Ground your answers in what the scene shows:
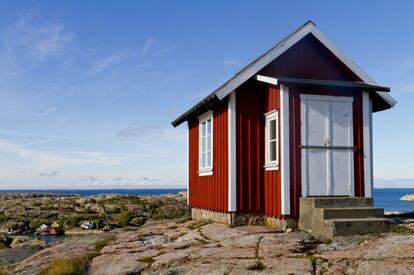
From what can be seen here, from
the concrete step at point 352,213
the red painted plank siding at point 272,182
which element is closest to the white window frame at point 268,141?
the red painted plank siding at point 272,182

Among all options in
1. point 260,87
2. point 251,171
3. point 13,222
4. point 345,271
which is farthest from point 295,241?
point 13,222

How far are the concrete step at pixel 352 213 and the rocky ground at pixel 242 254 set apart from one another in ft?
2.32

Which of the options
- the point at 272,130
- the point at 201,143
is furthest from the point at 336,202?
the point at 201,143

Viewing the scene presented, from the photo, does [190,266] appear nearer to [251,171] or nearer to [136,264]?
[136,264]

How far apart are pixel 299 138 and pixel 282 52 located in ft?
7.88

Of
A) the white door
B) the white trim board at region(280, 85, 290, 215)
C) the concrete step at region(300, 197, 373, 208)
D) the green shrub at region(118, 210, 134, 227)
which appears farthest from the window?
the green shrub at region(118, 210, 134, 227)

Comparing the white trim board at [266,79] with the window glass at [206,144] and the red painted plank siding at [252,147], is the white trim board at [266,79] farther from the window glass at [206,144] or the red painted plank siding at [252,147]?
the window glass at [206,144]

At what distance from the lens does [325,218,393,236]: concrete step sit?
987cm

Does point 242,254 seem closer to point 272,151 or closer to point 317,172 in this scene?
point 317,172

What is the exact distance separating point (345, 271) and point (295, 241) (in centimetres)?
220

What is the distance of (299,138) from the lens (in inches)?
460

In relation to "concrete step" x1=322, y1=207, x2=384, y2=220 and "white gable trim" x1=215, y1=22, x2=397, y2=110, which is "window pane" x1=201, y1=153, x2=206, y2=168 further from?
"concrete step" x1=322, y1=207, x2=384, y2=220

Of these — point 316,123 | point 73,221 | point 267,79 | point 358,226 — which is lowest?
point 73,221

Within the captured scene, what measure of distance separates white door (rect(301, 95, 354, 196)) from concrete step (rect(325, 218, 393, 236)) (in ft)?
5.59
